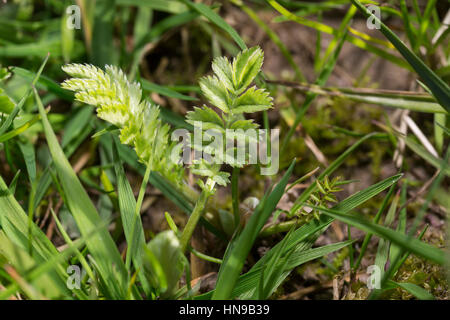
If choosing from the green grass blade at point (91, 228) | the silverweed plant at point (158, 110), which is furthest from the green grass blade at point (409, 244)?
the green grass blade at point (91, 228)

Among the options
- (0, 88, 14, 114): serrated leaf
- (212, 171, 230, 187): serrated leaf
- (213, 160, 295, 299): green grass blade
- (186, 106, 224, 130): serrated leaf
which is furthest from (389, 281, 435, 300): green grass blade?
(0, 88, 14, 114): serrated leaf

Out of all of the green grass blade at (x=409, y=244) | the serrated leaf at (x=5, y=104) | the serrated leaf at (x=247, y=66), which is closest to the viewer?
the green grass blade at (x=409, y=244)

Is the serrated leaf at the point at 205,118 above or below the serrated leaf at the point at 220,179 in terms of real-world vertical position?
above

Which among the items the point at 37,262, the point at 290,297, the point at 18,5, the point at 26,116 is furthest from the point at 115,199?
the point at 18,5

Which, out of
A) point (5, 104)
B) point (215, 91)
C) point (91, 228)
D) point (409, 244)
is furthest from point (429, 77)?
point (5, 104)

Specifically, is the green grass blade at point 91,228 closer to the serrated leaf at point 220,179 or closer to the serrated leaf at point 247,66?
the serrated leaf at point 220,179
